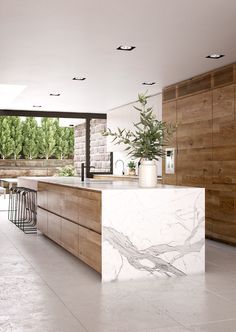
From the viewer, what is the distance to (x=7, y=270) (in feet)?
14.9

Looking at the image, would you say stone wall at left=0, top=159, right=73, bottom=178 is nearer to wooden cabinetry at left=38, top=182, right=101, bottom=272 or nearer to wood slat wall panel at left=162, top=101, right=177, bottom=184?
wood slat wall panel at left=162, top=101, right=177, bottom=184

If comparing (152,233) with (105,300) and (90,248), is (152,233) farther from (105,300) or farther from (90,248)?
(105,300)

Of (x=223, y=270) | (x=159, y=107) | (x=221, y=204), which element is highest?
(x=159, y=107)

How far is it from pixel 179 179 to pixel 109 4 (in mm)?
3865

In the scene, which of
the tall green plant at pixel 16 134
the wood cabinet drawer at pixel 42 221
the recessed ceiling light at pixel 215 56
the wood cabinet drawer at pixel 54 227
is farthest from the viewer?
the tall green plant at pixel 16 134

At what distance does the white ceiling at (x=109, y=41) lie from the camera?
3.98m

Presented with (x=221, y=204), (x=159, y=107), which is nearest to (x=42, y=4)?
(x=221, y=204)

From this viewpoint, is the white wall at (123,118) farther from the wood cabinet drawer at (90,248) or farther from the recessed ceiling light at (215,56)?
Result: the wood cabinet drawer at (90,248)

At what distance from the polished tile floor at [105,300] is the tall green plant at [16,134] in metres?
13.3

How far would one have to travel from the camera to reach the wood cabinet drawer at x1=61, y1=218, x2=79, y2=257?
491 centimetres

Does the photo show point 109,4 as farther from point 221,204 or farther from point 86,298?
point 221,204

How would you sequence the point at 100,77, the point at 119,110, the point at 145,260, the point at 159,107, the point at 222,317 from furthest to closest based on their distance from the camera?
the point at 119,110
the point at 159,107
the point at 100,77
the point at 145,260
the point at 222,317

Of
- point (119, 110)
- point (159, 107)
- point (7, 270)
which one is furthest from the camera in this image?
point (119, 110)

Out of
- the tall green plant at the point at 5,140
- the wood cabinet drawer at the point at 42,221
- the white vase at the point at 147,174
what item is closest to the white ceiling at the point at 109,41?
the white vase at the point at 147,174
